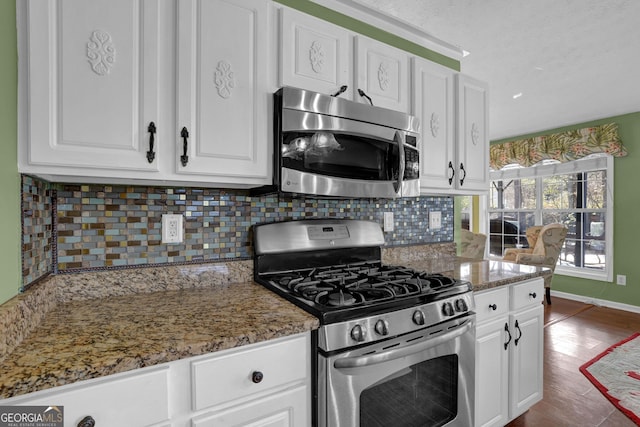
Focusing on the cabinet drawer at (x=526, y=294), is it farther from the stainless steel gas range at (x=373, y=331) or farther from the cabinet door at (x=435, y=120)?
the cabinet door at (x=435, y=120)

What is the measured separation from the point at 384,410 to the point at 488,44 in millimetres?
2617

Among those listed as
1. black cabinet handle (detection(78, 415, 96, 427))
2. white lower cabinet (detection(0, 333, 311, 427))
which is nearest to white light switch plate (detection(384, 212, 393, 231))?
white lower cabinet (detection(0, 333, 311, 427))

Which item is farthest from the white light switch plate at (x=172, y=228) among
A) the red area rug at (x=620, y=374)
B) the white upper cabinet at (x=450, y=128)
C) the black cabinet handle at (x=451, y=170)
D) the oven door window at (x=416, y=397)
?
the red area rug at (x=620, y=374)

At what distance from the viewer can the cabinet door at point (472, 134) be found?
201 centimetres

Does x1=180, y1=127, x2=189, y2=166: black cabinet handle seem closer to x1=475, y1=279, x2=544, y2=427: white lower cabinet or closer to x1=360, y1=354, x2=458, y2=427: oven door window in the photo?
x1=360, y1=354, x2=458, y2=427: oven door window

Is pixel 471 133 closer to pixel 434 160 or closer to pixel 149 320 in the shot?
pixel 434 160

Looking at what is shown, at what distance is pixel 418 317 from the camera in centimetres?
126

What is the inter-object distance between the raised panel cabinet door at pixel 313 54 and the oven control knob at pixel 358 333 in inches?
41.2

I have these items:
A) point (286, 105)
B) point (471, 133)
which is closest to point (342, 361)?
point (286, 105)

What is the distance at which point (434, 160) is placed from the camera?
1909 millimetres

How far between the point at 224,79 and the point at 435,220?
5.64 ft

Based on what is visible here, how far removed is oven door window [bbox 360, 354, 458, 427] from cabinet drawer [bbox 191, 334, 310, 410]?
0.30m

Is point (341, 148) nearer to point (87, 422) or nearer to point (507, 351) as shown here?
point (87, 422)

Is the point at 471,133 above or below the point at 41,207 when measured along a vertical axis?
above
